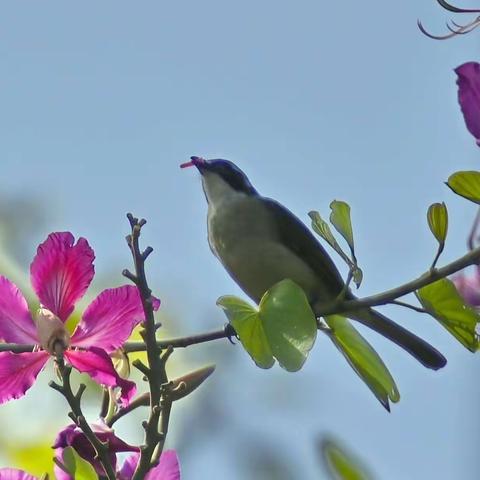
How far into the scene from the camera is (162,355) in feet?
3.07

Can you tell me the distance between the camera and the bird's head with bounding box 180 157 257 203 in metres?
3.08

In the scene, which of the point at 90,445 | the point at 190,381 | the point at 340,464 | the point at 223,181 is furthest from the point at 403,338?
the point at 340,464

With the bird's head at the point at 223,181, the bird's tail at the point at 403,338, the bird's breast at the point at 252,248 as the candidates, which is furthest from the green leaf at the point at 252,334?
the bird's head at the point at 223,181

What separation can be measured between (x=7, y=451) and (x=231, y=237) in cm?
141

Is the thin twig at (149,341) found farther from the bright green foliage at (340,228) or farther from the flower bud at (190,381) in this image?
the bright green foliage at (340,228)

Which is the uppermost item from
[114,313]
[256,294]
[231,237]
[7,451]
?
[231,237]

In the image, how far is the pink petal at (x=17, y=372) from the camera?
991 mm

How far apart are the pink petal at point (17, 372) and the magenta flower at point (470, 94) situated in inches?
17.6

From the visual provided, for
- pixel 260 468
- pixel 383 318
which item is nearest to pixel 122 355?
pixel 260 468

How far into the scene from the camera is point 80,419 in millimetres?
878

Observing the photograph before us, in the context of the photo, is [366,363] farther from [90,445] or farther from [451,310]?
[90,445]

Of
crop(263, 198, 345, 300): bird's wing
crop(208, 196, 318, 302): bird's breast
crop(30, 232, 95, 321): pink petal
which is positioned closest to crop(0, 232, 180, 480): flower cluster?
crop(30, 232, 95, 321): pink petal

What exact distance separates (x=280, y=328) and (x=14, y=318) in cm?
25

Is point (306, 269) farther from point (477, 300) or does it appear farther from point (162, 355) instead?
point (162, 355)
